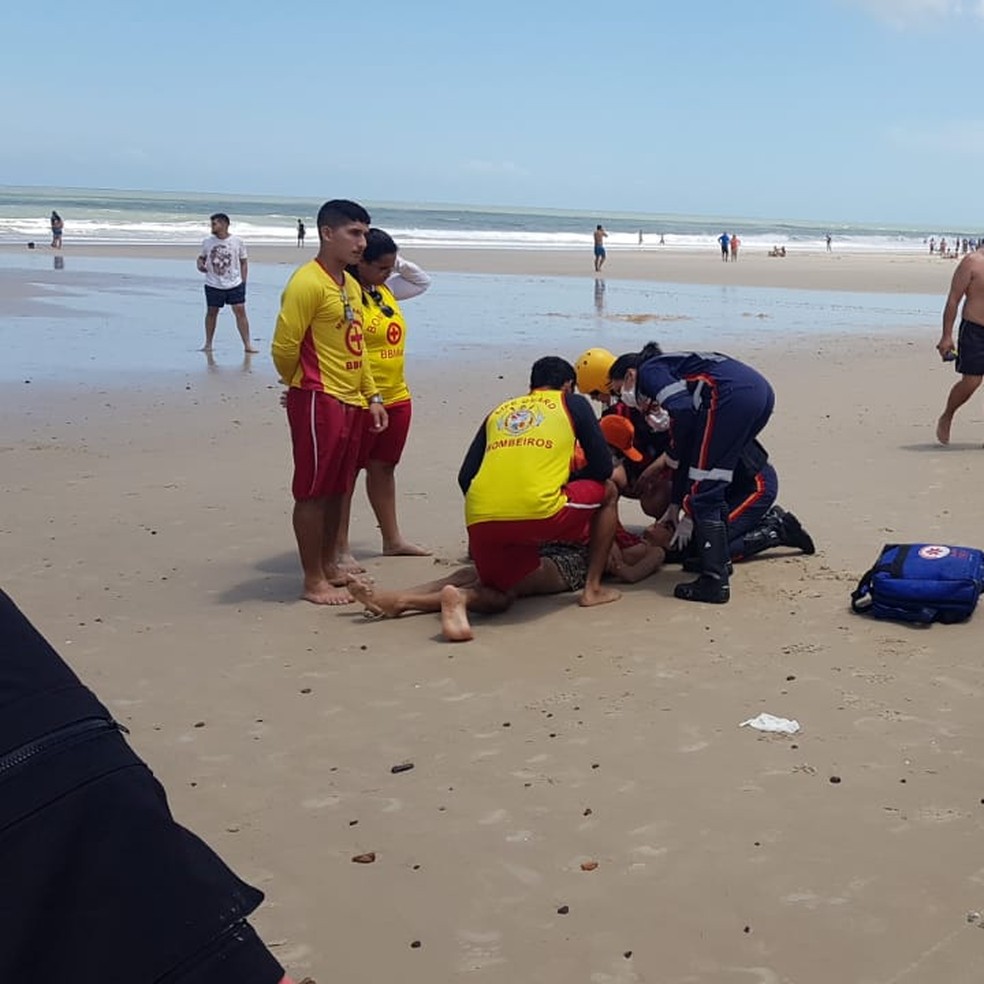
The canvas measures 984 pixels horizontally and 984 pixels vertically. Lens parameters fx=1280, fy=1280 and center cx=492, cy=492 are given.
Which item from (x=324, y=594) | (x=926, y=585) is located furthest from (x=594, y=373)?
(x=926, y=585)

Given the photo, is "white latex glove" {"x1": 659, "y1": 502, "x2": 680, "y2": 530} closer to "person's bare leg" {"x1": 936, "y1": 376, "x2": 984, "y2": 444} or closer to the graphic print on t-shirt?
"person's bare leg" {"x1": 936, "y1": 376, "x2": 984, "y2": 444}

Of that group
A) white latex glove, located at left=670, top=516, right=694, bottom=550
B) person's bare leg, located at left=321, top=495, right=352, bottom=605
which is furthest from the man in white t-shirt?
white latex glove, located at left=670, top=516, right=694, bottom=550

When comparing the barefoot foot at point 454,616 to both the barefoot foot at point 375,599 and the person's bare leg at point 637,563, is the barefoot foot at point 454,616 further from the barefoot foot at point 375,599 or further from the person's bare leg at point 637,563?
the person's bare leg at point 637,563

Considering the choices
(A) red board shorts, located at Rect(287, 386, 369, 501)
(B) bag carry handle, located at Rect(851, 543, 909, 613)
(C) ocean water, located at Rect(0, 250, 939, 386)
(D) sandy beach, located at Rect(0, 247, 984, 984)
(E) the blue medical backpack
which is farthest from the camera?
(C) ocean water, located at Rect(0, 250, 939, 386)

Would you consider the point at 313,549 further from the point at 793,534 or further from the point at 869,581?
the point at 869,581

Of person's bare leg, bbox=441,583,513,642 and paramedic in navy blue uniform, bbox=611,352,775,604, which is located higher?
paramedic in navy blue uniform, bbox=611,352,775,604

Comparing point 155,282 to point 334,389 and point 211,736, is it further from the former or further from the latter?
point 211,736

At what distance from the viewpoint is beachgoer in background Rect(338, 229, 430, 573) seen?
6.73 meters

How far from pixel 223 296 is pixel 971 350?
869cm

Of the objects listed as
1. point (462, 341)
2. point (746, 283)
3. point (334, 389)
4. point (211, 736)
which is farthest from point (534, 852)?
point (746, 283)

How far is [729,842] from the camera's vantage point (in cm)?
356

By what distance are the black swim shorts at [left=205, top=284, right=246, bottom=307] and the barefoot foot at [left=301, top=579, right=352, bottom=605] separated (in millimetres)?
9357

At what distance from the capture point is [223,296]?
15000 mm

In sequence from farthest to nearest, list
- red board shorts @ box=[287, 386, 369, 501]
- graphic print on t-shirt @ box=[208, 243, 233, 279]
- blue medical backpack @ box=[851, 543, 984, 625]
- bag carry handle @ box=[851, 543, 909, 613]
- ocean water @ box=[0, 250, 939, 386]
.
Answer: graphic print on t-shirt @ box=[208, 243, 233, 279]
ocean water @ box=[0, 250, 939, 386]
red board shorts @ box=[287, 386, 369, 501]
bag carry handle @ box=[851, 543, 909, 613]
blue medical backpack @ box=[851, 543, 984, 625]
